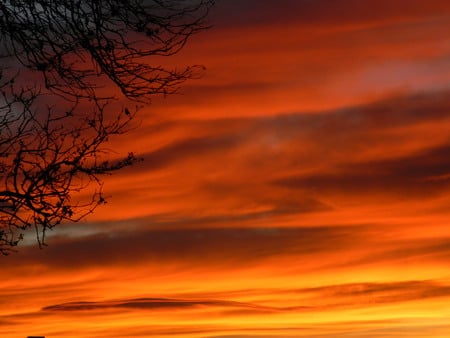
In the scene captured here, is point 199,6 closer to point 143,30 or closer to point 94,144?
point 143,30

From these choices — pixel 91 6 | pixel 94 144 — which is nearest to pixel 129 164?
pixel 94 144

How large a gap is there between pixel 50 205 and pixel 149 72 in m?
1.75

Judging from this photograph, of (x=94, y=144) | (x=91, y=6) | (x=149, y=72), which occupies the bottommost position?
(x=94, y=144)

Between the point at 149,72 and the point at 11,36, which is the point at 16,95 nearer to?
the point at 11,36

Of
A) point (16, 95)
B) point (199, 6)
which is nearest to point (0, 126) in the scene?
point (16, 95)

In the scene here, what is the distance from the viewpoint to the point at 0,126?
9.79m

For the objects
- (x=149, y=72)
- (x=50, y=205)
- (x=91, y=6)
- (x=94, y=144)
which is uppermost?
(x=91, y=6)

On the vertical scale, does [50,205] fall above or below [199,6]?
below

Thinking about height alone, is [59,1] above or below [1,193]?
above

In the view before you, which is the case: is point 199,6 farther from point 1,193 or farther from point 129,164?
point 1,193

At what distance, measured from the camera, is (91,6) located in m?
10.1

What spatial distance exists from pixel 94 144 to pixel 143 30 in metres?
1.31

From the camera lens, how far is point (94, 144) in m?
9.84

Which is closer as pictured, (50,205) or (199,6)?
(50,205)
